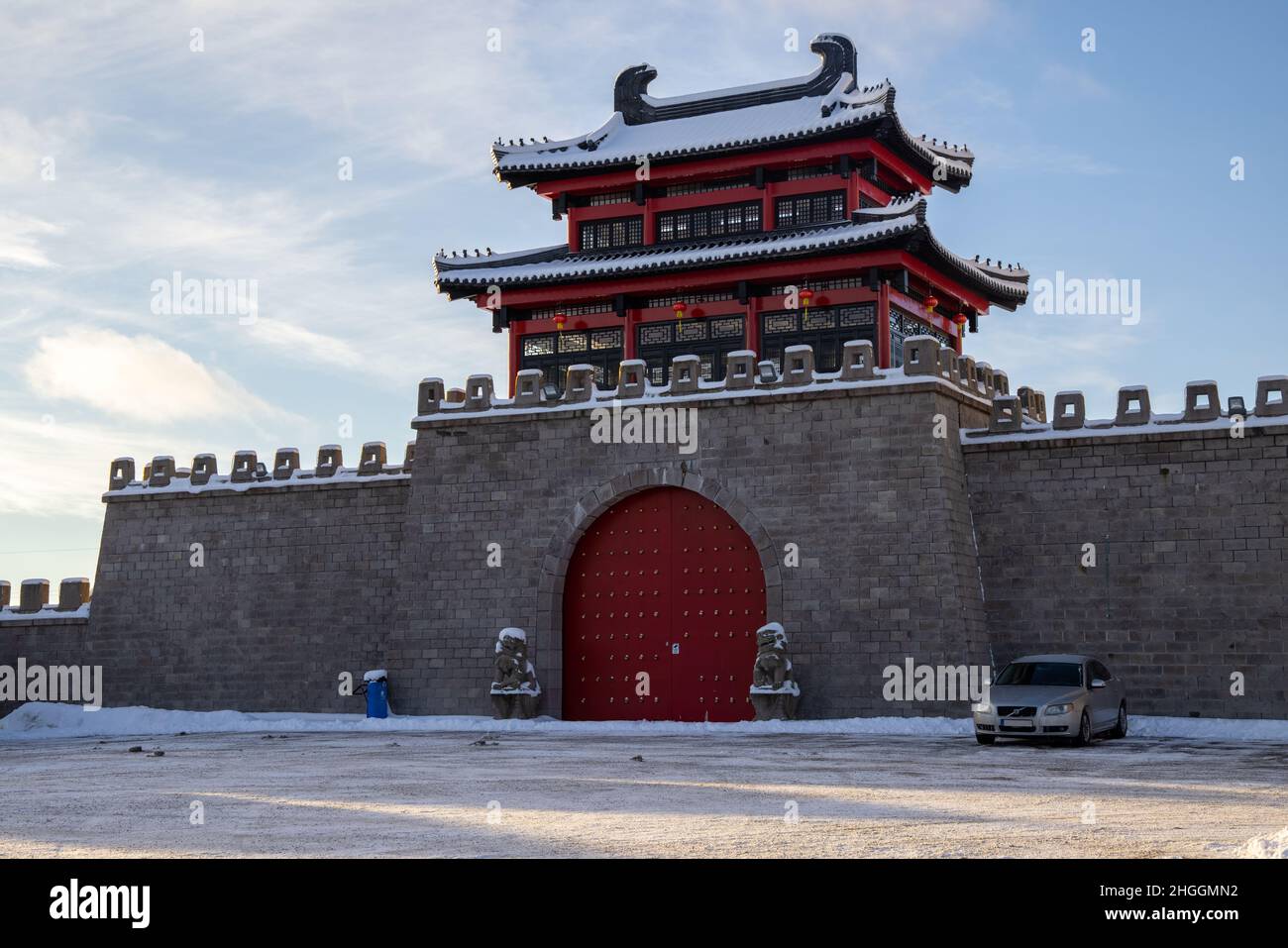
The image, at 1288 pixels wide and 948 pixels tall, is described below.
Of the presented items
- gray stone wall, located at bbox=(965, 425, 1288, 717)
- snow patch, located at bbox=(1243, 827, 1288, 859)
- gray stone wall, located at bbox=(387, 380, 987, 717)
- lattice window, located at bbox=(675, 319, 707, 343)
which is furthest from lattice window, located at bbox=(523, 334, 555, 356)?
snow patch, located at bbox=(1243, 827, 1288, 859)

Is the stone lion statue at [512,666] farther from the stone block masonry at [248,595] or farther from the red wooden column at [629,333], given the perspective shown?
the red wooden column at [629,333]

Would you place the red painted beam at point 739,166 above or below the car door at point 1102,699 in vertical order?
above

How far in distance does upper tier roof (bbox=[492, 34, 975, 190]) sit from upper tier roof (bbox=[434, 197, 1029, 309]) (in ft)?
5.50

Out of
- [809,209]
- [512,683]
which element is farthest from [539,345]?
[512,683]

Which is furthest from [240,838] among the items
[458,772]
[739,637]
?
[739,637]

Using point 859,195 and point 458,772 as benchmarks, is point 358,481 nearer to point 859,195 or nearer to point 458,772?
point 859,195

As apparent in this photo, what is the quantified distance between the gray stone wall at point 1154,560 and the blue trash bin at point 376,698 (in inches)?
403

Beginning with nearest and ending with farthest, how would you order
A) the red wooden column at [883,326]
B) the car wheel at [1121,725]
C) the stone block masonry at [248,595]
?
the car wheel at [1121,725], the red wooden column at [883,326], the stone block masonry at [248,595]

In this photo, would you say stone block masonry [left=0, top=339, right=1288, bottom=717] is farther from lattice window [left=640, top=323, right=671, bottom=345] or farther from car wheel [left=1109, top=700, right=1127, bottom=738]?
lattice window [left=640, top=323, right=671, bottom=345]

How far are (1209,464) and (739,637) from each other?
7.69 meters

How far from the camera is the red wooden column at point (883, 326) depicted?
2519 cm

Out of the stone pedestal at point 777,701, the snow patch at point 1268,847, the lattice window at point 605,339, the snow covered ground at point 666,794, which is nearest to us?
the snow patch at point 1268,847

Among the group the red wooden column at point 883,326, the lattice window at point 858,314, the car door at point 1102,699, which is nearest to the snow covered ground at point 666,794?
the car door at point 1102,699

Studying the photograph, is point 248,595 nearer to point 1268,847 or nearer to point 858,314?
point 858,314
